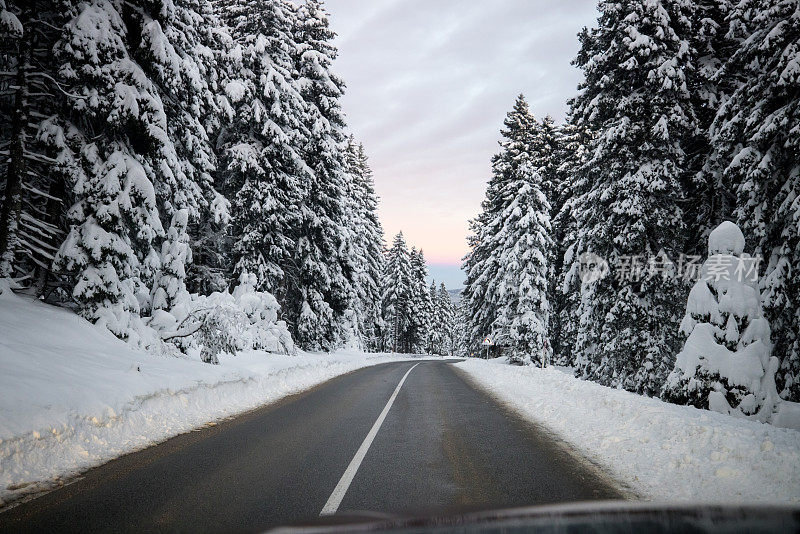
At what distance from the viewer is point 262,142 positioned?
72.0 feet

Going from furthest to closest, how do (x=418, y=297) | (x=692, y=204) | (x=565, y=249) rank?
(x=418, y=297), (x=565, y=249), (x=692, y=204)

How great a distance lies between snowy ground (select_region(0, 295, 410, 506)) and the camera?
555cm

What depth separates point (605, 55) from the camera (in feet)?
55.4

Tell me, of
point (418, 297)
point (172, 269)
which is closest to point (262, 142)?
point (172, 269)

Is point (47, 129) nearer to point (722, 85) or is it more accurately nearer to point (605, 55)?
point (605, 55)

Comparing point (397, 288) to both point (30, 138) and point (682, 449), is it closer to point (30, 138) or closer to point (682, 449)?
point (30, 138)

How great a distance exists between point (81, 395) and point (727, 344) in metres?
12.8

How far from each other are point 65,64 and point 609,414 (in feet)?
47.9

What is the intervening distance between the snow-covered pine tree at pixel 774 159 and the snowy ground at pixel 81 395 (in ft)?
48.2

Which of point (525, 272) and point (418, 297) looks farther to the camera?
point (418, 297)

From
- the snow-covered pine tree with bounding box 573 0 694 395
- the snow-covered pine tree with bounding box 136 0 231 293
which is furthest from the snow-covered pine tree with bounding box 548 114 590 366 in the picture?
the snow-covered pine tree with bounding box 136 0 231 293

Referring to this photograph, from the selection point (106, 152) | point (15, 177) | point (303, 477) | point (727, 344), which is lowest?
point (303, 477)

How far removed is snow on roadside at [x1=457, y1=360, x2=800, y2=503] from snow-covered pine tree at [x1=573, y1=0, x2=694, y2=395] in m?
7.29

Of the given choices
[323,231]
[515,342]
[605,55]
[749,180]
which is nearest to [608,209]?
[749,180]
